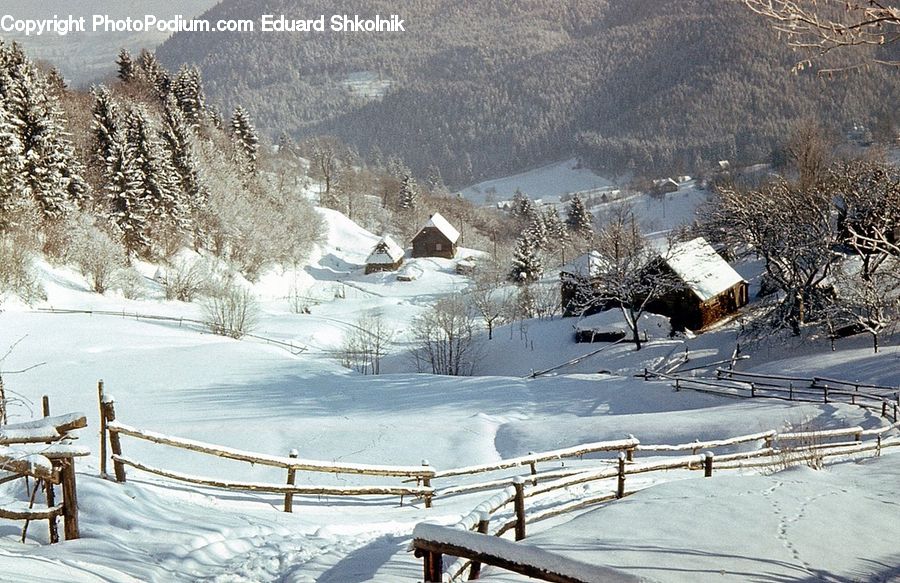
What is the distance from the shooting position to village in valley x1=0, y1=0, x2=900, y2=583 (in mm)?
7148

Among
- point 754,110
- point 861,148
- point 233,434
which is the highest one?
point 754,110

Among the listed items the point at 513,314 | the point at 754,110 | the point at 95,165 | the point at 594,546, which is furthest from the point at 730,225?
the point at 754,110

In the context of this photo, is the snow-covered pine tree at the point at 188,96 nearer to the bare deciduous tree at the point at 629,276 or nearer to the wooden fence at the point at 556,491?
the bare deciduous tree at the point at 629,276

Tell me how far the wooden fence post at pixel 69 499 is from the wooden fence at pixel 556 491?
428 centimetres

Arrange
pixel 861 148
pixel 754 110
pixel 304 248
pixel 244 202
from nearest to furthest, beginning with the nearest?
pixel 244 202 < pixel 304 248 < pixel 861 148 < pixel 754 110

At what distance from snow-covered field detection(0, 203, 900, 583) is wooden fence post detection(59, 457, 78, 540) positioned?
0.82 feet

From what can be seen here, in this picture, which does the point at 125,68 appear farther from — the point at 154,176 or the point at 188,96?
the point at 154,176

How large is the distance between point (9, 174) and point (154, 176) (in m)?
11.6

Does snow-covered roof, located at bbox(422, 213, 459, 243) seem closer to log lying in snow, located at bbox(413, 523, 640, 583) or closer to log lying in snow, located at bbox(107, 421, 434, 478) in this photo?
log lying in snow, located at bbox(107, 421, 434, 478)

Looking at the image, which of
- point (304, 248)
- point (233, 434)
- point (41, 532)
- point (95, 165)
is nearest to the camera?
point (41, 532)

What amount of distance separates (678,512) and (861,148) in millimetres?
157169

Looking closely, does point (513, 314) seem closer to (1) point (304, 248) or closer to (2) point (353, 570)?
(1) point (304, 248)

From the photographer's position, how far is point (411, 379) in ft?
90.5

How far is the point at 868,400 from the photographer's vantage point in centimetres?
1955
